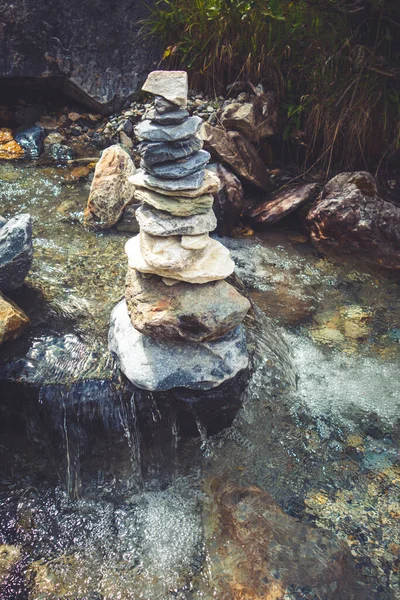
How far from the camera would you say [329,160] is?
7.16m

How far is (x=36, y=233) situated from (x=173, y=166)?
2.90 m

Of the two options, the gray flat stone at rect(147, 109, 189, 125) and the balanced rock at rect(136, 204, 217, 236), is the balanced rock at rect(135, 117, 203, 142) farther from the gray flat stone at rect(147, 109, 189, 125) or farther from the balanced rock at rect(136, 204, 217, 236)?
the balanced rock at rect(136, 204, 217, 236)

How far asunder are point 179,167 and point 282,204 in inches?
134

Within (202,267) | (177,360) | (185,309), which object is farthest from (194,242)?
(177,360)

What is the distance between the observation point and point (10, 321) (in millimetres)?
4051

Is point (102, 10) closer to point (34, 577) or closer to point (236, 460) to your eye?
point (236, 460)

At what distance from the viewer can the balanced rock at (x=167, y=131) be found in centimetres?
337

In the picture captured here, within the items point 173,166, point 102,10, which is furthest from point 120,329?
point 102,10

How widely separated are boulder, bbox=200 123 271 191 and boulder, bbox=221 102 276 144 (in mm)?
165

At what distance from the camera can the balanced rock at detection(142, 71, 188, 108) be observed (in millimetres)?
3199

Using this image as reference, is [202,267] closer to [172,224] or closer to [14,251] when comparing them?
[172,224]

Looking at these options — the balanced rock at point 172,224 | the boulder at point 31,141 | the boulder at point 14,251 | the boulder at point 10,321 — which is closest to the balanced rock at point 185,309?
the balanced rock at point 172,224

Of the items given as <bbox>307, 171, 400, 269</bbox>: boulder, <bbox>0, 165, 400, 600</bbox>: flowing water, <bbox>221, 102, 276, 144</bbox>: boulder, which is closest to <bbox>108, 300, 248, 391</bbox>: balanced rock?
<bbox>0, 165, 400, 600</bbox>: flowing water

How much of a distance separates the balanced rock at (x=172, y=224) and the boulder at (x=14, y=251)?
1361 millimetres
